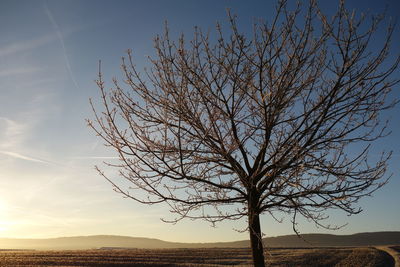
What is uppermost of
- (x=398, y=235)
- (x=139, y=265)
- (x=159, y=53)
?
(x=398, y=235)

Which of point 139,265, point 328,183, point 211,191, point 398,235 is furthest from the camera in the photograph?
point 398,235

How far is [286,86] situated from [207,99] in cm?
124

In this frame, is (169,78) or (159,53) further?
(159,53)

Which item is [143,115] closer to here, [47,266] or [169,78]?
[169,78]

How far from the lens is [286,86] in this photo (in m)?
5.15

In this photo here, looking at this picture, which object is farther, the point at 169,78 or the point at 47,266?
the point at 47,266

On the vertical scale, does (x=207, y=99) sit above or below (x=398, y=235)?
below

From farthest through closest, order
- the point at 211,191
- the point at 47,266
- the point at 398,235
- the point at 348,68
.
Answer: the point at 398,235
the point at 47,266
the point at 211,191
the point at 348,68

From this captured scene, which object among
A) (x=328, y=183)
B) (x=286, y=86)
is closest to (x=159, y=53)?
(x=286, y=86)

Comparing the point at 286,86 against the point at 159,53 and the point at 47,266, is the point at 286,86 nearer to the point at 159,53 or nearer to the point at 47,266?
the point at 159,53

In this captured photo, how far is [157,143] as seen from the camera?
5.73m

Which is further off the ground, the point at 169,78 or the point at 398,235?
the point at 398,235

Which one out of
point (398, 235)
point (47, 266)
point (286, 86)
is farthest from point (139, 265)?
point (398, 235)

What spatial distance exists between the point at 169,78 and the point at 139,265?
27.4 m
